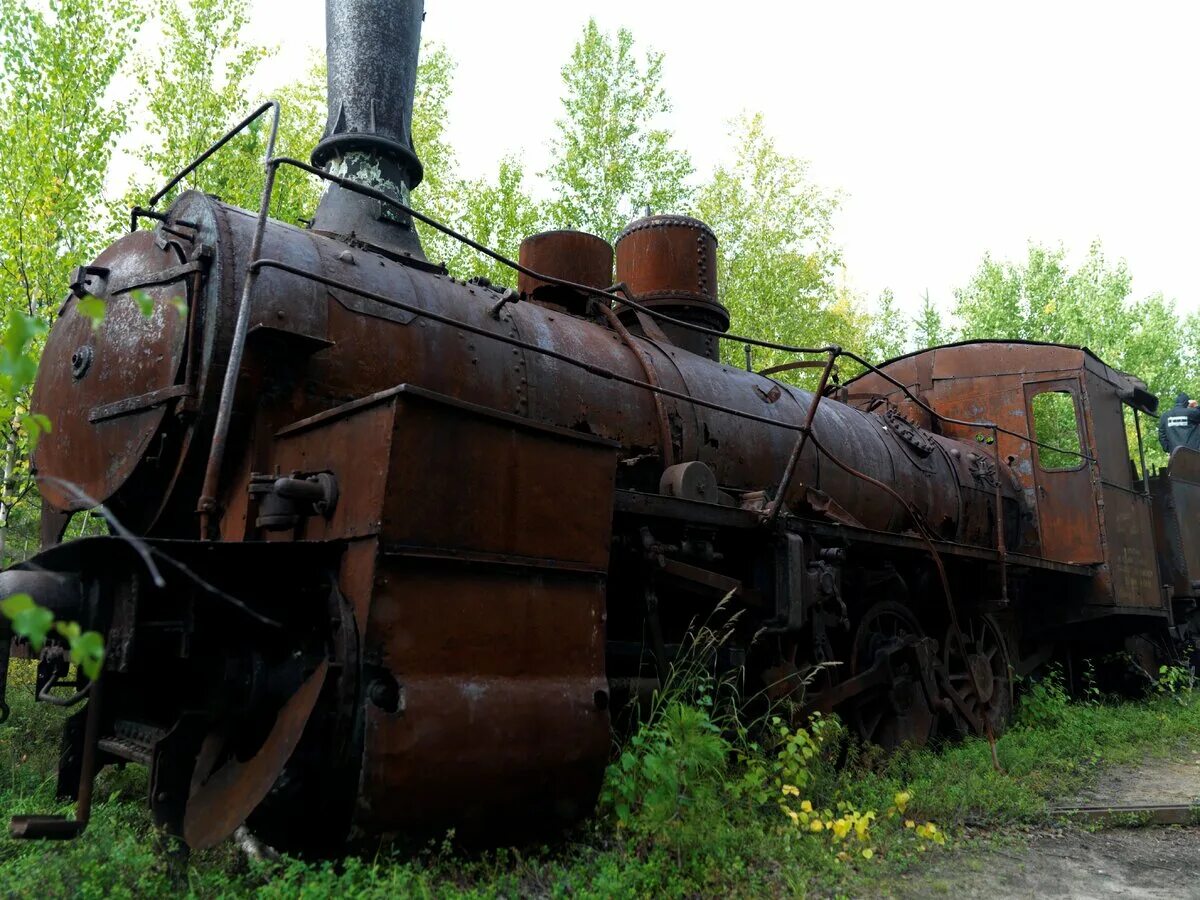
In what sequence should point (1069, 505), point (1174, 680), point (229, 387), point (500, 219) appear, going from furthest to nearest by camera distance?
point (500, 219) < point (1174, 680) < point (1069, 505) < point (229, 387)

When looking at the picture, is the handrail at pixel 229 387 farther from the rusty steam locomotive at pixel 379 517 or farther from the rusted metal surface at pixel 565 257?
the rusted metal surface at pixel 565 257

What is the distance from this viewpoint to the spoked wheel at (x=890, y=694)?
5836 millimetres

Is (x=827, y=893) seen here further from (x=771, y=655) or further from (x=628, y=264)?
(x=628, y=264)

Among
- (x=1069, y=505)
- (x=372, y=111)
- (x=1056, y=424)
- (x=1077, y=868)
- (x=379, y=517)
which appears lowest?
(x=1077, y=868)

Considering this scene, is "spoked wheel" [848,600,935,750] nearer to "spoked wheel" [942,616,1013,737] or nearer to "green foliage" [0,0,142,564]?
"spoked wheel" [942,616,1013,737]

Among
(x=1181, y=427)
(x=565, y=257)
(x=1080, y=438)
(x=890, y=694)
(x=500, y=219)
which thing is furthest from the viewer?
(x=500, y=219)

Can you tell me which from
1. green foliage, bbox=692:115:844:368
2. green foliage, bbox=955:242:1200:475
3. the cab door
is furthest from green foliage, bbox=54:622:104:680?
green foliage, bbox=955:242:1200:475

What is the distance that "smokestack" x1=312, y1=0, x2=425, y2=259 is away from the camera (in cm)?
459

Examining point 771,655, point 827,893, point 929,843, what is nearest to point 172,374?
point 827,893

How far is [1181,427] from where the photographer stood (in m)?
11.5

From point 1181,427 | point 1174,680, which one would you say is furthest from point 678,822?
point 1181,427

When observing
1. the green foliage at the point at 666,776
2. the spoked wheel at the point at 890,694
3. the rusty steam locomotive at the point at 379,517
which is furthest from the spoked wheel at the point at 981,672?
the green foliage at the point at 666,776

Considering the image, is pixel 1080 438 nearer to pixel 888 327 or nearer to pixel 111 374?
pixel 111 374

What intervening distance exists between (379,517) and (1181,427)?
38.5 ft
